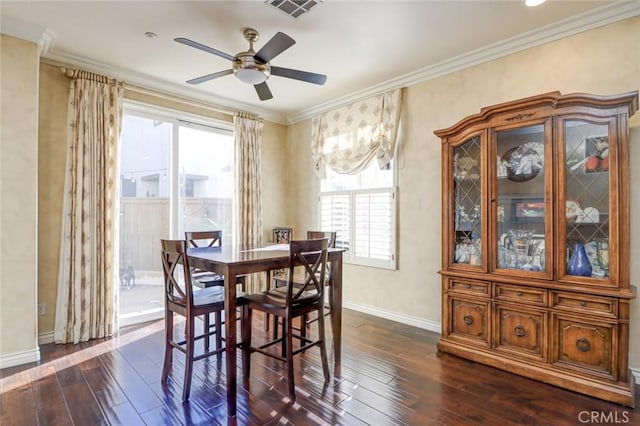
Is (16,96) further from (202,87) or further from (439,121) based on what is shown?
(439,121)

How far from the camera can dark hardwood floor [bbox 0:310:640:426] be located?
201 centimetres

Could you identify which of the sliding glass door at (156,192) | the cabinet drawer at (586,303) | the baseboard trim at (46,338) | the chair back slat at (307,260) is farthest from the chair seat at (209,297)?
the cabinet drawer at (586,303)

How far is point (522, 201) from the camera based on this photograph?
270 centimetres

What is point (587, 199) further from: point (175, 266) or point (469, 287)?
point (175, 266)

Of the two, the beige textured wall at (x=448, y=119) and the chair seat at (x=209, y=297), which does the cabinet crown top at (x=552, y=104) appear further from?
the chair seat at (x=209, y=297)

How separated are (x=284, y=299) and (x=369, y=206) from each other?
208 cm

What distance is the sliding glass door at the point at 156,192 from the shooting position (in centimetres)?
381

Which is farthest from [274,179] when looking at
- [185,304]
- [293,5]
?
[185,304]

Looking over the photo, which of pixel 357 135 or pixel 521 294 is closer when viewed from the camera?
pixel 521 294

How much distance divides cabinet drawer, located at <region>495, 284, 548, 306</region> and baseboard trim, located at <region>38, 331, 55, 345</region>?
4.17 metres

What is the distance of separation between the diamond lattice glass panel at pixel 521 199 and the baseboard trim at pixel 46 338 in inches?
167

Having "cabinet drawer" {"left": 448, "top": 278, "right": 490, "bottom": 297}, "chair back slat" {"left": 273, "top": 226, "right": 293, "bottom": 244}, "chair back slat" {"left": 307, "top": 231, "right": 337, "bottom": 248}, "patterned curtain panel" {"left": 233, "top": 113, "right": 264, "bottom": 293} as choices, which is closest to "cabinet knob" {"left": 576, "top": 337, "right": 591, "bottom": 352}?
"cabinet drawer" {"left": 448, "top": 278, "right": 490, "bottom": 297}

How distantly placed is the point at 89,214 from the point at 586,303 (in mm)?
4399

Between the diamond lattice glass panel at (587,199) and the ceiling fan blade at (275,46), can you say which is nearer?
the ceiling fan blade at (275,46)
